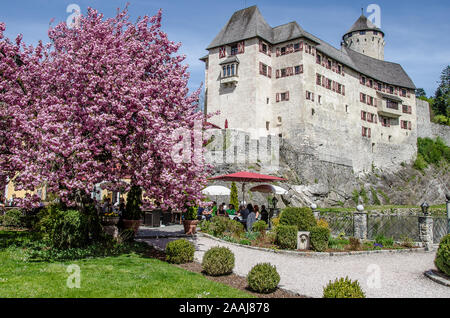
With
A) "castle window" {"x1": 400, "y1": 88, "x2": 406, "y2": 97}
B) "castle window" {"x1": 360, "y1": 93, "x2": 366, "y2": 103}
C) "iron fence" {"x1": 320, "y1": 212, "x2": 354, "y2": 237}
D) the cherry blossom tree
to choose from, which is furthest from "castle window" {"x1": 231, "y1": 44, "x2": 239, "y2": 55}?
the cherry blossom tree

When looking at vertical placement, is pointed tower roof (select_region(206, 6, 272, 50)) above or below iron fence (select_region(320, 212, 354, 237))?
above

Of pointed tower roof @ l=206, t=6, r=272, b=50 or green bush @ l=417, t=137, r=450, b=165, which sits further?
→ green bush @ l=417, t=137, r=450, b=165

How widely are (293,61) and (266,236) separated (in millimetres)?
36604

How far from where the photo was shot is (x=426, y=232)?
1736cm

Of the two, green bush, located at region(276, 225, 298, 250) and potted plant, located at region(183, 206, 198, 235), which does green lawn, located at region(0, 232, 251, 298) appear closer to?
green bush, located at region(276, 225, 298, 250)

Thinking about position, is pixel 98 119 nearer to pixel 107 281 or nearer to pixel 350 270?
pixel 107 281

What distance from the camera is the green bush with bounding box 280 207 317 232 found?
17.3 meters

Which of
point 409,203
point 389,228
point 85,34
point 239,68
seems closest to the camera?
point 85,34

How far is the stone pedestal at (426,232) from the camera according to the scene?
1723cm

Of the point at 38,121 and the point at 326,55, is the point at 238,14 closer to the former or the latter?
the point at 326,55

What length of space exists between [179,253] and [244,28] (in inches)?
1716

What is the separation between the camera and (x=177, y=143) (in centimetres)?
1284

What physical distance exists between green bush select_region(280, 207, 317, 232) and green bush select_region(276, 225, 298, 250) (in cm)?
146
